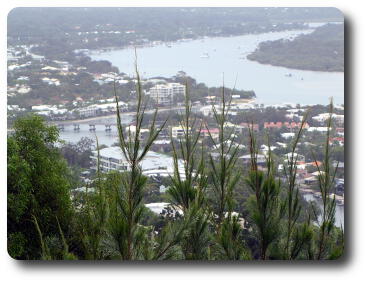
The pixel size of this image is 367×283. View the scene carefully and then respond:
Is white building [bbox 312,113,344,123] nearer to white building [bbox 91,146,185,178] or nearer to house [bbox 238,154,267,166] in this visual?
house [bbox 238,154,267,166]

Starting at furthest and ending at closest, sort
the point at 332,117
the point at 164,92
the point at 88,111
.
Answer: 1. the point at 88,111
2. the point at 164,92
3. the point at 332,117

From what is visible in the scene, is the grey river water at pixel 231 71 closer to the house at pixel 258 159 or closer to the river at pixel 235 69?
the river at pixel 235 69

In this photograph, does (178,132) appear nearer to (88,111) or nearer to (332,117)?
(88,111)

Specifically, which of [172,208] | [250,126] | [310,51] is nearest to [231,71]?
[250,126]
